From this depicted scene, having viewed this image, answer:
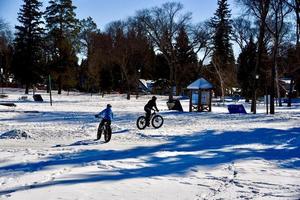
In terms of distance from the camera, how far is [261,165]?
38.7 feet

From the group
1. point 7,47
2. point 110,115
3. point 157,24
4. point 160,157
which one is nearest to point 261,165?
point 160,157

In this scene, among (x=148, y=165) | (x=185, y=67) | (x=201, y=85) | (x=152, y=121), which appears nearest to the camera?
(x=148, y=165)

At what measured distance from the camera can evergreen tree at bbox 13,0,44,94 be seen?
61.7 m

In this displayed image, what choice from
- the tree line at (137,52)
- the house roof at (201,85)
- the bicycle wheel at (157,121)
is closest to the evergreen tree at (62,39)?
the tree line at (137,52)

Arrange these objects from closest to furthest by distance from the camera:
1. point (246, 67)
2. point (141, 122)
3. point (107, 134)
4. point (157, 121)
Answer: point (107, 134), point (141, 122), point (157, 121), point (246, 67)

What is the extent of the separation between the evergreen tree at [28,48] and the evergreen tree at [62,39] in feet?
7.96

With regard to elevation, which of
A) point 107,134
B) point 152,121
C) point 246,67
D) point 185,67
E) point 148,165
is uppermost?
point 185,67

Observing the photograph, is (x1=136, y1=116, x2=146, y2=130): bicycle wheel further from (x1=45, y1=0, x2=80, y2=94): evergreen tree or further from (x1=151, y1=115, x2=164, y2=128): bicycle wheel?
(x1=45, y1=0, x2=80, y2=94): evergreen tree

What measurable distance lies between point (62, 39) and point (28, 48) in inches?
246

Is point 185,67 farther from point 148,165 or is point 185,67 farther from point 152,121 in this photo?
point 148,165

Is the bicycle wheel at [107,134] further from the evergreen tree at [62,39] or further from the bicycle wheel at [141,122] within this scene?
the evergreen tree at [62,39]

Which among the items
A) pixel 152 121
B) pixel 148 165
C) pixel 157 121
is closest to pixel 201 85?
pixel 157 121

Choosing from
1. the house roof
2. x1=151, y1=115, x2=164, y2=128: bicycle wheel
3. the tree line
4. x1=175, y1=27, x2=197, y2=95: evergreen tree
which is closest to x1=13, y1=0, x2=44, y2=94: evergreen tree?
A: the tree line

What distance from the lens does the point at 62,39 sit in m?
66.8
